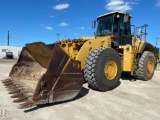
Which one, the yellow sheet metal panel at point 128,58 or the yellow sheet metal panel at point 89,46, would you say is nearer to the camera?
the yellow sheet metal panel at point 89,46

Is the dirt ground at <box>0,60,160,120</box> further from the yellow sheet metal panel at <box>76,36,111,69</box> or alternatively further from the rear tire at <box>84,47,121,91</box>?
the yellow sheet metal panel at <box>76,36,111,69</box>

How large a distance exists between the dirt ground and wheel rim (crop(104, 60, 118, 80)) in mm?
560

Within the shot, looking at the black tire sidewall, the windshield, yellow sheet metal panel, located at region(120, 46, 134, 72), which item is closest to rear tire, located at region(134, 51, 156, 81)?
yellow sheet metal panel, located at region(120, 46, 134, 72)

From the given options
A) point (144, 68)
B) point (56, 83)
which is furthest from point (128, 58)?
point (56, 83)

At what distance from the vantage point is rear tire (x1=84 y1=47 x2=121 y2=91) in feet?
17.8

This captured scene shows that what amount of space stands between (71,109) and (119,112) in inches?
39.2

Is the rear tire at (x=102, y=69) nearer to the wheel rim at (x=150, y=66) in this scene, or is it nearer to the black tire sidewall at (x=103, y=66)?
the black tire sidewall at (x=103, y=66)

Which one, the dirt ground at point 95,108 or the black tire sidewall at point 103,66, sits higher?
the black tire sidewall at point 103,66

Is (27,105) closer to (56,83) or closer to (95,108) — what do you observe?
(56,83)

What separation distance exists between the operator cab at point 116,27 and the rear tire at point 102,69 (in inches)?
56.1

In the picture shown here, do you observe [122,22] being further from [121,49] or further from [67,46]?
[67,46]

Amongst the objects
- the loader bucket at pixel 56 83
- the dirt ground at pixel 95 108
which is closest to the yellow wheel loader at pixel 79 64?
the loader bucket at pixel 56 83

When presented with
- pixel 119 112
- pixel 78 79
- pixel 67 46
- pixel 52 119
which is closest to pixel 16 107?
pixel 52 119

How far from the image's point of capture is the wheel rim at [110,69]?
19.2 ft
